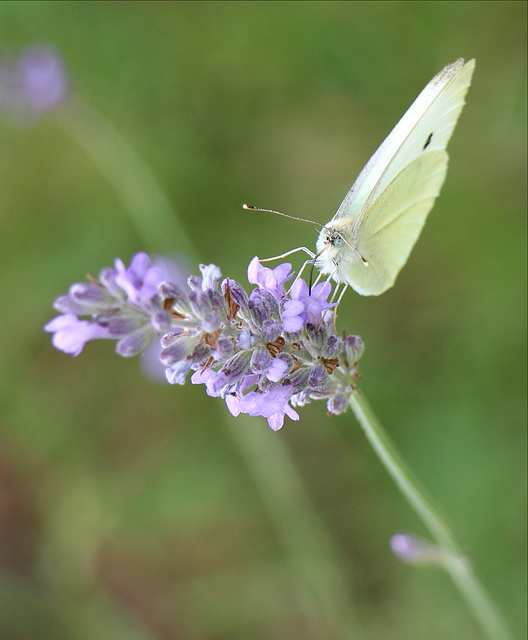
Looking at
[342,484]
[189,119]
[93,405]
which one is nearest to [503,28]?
[189,119]

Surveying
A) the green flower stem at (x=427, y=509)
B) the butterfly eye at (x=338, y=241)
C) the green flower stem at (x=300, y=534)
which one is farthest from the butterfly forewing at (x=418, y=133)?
the green flower stem at (x=300, y=534)

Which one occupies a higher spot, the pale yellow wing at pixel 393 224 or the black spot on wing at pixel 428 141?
the black spot on wing at pixel 428 141

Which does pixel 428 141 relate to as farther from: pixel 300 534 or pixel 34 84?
pixel 34 84

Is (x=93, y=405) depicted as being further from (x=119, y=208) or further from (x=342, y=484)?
(x=342, y=484)

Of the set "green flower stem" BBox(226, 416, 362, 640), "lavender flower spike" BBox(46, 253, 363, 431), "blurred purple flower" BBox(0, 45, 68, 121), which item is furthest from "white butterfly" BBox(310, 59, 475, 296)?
"blurred purple flower" BBox(0, 45, 68, 121)

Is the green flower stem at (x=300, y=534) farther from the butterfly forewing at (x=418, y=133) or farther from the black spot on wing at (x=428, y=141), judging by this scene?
the black spot on wing at (x=428, y=141)

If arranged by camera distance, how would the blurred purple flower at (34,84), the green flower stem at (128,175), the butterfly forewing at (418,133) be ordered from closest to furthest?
the butterfly forewing at (418,133) → the green flower stem at (128,175) → the blurred purple flower at (34,84)

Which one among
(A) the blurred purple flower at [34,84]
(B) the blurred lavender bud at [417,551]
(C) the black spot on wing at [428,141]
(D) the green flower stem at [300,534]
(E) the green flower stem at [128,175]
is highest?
(A) the blurred purple flower at [34,84]
